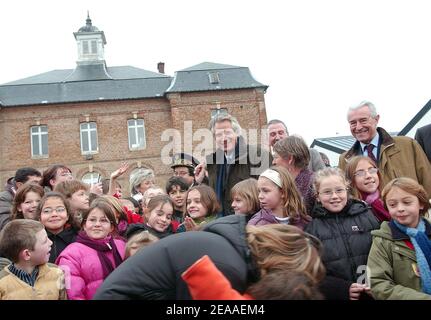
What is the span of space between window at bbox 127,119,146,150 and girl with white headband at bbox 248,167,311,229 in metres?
24.1

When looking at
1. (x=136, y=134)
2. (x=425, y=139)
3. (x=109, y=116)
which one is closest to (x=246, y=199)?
(x=425, y=139)

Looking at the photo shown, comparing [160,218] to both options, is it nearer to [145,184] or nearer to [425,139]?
[145,184]

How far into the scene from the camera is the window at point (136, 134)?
27.6 meters

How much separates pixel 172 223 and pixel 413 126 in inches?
349

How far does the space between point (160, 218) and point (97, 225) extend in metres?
0.69

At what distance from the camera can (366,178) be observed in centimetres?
408

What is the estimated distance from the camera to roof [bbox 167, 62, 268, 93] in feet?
90.7

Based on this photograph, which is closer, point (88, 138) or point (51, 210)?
point (51, 210)

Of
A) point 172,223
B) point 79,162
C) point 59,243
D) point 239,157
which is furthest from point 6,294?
point 79,162

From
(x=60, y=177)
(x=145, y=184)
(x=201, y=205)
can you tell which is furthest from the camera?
(x=145, y=184)

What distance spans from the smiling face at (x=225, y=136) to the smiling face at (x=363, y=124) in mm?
1154

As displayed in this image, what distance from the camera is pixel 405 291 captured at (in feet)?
10.1

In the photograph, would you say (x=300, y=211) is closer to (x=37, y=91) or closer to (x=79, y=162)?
(x=79, y=162)

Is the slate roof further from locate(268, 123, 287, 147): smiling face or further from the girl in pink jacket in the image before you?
the girl in pink jacket
